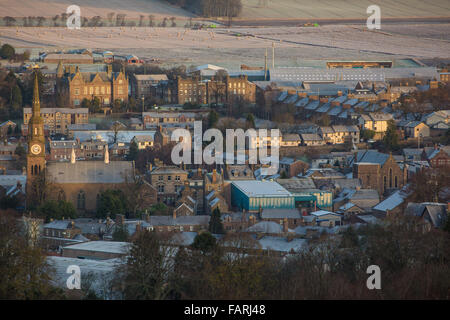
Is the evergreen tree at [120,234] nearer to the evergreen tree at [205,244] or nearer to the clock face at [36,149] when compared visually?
the evergreen tree at [205,244]

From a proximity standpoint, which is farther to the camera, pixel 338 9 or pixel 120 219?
pixel 338 9

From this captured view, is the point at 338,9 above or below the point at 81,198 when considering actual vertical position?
above

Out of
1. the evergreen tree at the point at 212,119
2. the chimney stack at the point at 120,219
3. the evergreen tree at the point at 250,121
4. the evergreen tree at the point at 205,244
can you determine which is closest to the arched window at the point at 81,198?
the chimney stack at the point at 120,219

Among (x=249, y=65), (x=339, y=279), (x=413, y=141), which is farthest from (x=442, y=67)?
(x=339, y=279)

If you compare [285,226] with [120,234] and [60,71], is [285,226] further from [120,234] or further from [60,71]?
[60,71]

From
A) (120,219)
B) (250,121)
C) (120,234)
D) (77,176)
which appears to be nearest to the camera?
(120,234)

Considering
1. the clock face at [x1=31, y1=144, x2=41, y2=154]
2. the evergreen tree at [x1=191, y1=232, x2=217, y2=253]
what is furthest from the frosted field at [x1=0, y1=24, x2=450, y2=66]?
the evergreen tree at [x1=191, y1=232, x2=217, y2=253]

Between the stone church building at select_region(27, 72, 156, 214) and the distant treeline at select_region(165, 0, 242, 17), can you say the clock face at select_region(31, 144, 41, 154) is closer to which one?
the stone church building at select_region(27, 72, 156, 214)

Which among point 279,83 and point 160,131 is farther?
point 279,83

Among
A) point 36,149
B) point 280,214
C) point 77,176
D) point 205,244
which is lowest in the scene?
point 280,214

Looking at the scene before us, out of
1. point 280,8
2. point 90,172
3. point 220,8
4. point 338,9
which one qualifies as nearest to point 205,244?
point 90,172
